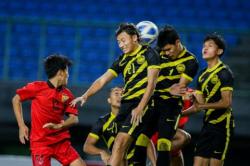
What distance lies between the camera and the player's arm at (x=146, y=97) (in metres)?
7.32

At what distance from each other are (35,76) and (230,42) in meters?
3.46

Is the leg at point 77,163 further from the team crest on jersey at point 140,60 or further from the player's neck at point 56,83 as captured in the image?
the team crest on jersey at point 140,60

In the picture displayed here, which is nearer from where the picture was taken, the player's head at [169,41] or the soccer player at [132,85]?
the soccer player at [132,85]

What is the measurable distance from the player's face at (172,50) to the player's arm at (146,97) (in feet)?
2.34

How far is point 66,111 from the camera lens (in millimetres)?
8039

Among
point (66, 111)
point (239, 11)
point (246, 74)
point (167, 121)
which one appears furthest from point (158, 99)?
point (239, 11)

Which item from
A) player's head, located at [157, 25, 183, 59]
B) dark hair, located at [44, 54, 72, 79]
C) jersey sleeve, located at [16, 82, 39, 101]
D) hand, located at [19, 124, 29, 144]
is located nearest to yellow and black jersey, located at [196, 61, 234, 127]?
player's head, located at [157, 25, 183, 59]

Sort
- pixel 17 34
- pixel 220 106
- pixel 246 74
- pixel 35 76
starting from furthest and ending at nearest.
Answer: pixel 17 34 < pixel 35 76 < pixel 246 74 < pixel 220 106

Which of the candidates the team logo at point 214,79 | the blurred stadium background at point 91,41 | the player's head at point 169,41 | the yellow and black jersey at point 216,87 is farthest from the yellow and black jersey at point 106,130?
the blurred stadium background at point 91,41

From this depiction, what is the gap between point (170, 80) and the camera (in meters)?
8.13

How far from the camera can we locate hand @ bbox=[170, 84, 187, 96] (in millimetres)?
7918

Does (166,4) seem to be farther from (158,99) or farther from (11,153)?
(158,99)

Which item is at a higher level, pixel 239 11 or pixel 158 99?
pixel 239 11

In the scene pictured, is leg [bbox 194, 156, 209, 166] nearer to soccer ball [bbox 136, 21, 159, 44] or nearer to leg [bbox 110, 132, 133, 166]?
leg [bbox 110, 132, 133, 166]
